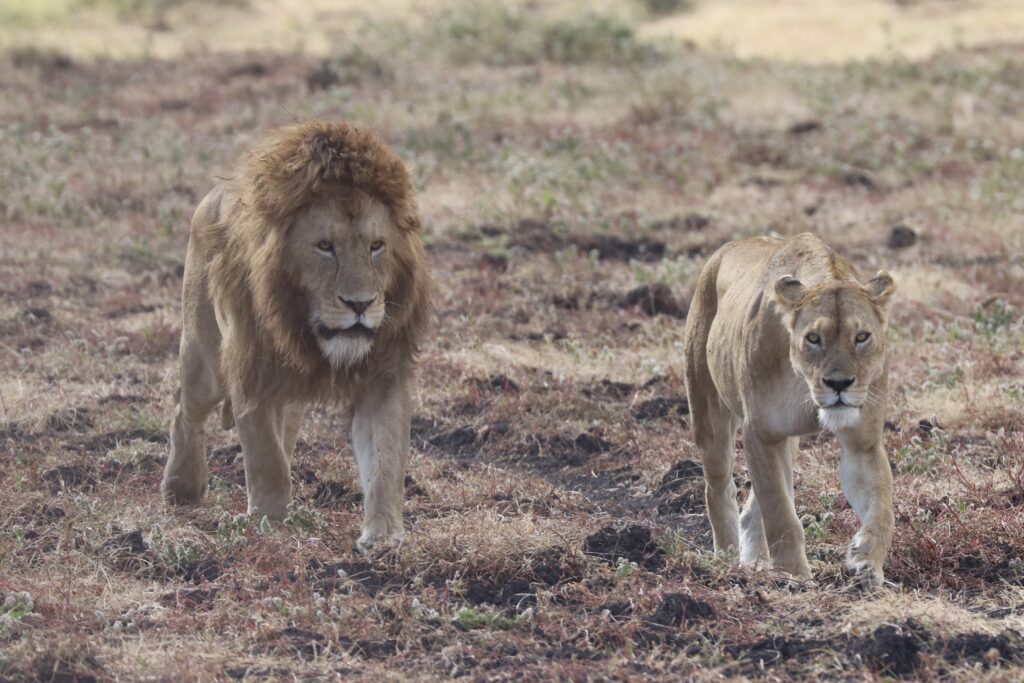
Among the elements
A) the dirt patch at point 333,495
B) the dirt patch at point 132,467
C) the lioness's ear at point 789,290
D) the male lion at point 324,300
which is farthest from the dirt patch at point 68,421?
the lioness's ear at point 789,290

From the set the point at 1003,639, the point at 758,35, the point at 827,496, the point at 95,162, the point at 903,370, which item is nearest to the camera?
the point at 1003,639

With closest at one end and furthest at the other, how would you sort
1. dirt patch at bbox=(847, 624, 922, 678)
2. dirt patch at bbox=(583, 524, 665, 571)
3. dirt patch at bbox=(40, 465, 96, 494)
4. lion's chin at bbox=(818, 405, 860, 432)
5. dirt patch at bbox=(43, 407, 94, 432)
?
dirt patch at bbox=(847, 624, 922, 678) → lion's chin at bbox=(818, 405, 860, 432) → dirt patch at bbox=(583, 524, 665, 571) → dirt patch at bbox=(40, 465, 96, 494) → dirt patch at bbox=(43, 407, 94, 432)

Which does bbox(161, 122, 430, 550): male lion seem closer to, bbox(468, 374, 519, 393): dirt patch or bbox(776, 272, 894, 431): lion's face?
bbox(776, 272, 894, 431): lion's face

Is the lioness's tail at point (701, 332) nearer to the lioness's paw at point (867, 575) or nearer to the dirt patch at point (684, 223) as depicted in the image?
the lioness's paw at point (867, 575)

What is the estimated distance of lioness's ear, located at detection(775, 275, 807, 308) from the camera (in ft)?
17.3

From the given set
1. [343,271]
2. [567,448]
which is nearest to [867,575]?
[343,271]

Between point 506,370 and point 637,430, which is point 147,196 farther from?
point 637,430

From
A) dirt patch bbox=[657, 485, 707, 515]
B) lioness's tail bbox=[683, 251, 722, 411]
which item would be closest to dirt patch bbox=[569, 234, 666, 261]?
dirt patch bbox=[657, 485, 707, 515]

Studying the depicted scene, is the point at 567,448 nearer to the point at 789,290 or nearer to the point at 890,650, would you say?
the point at 789,290

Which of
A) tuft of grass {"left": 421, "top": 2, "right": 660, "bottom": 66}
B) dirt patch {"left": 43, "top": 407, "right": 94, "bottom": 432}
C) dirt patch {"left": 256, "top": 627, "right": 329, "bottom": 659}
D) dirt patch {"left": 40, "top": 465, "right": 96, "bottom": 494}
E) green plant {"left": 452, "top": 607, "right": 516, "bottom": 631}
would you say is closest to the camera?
dirt patch {"left": 256, "top": 627, "right": 329, "bottom": 659}

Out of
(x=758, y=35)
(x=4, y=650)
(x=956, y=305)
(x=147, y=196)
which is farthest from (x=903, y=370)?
(x=758, y=35)

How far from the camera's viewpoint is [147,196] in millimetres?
13336

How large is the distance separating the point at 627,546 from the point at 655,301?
14.8 feet

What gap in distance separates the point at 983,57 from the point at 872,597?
13.9 m
